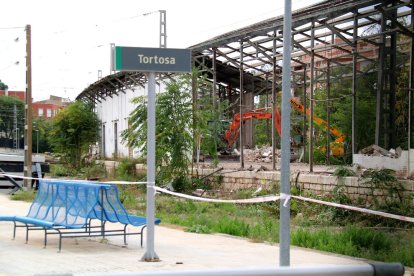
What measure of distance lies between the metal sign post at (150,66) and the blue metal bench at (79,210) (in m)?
1.18

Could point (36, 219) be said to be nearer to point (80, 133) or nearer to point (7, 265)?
point (7, 265)

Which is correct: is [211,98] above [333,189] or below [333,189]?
above

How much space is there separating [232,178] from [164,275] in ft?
67.3

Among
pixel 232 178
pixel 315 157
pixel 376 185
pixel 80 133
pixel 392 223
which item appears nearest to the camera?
pixel 392 223

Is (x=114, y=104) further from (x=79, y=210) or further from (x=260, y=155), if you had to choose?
→ (x=79, y=210)

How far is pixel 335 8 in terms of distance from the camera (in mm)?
18469

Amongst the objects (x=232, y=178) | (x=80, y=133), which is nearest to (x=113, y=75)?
(x=80, y=133)

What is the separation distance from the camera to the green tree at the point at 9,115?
95.0 m

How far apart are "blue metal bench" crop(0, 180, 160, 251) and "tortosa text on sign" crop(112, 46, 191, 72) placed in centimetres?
233

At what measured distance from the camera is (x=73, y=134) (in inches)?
1673

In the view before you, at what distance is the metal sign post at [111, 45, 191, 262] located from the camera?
832 centimetres

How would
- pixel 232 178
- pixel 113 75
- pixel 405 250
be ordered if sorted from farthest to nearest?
pixel 113 75, pixel 232 178, pixel 405 250

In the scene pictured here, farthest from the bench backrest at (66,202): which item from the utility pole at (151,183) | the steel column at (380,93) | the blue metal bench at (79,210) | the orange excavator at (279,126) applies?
the orange excavator at (279,126)

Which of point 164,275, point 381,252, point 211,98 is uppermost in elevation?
point 211,98
